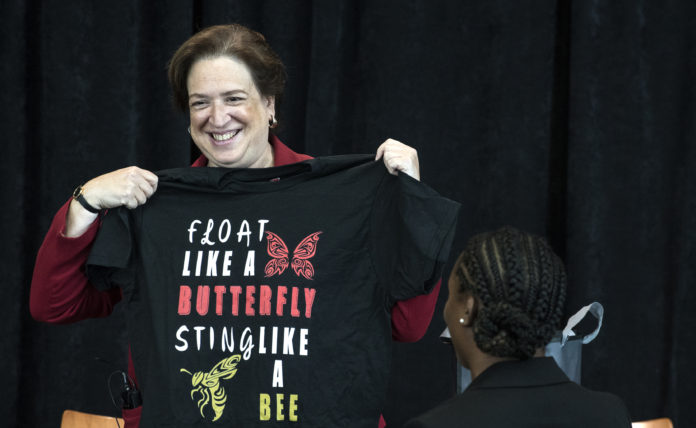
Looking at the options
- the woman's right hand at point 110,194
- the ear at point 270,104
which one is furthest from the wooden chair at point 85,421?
the ear at point 270,104

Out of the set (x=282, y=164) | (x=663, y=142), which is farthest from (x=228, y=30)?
(x=663, y=142)

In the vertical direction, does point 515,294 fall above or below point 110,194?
below

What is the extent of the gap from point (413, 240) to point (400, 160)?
0.58 feet

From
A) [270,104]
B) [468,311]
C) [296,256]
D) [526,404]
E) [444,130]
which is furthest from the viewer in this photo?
[444,130]

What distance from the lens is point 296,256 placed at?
1.74 metres

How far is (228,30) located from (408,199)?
0.59 m

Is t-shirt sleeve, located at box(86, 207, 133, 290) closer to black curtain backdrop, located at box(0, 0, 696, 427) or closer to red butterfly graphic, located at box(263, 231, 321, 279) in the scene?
red butterfly graphic, located at box(263, 231, 321, 279)

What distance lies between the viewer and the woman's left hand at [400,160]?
1.70 metres

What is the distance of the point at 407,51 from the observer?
2.86 metres

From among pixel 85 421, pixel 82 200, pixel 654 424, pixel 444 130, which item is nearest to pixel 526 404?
pixel 82 200

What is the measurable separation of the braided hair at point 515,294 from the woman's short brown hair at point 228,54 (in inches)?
31.8

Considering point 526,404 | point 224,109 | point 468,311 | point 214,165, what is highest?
point 224,109

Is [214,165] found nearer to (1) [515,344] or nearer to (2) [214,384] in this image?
(2) [214,384]

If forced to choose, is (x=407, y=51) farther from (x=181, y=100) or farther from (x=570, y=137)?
(x=181, y=100)
